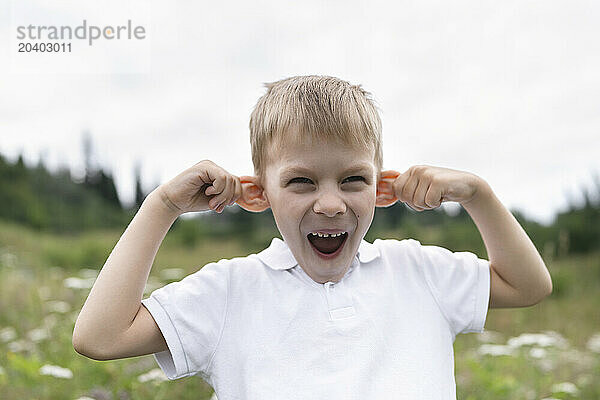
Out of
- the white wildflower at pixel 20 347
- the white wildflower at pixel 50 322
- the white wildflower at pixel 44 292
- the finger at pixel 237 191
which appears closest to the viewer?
the finger at pixel 237 191

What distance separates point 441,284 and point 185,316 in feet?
1.77

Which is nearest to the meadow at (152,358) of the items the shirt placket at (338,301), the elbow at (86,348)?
the elbow at (86,348)

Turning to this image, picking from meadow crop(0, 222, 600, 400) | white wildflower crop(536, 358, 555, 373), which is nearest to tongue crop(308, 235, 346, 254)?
meadow crop(0, 222, 600, 400)

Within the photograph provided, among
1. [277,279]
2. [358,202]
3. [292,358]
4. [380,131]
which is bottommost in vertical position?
[292,358]

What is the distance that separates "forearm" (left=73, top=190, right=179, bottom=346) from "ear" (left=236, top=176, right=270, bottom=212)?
163 mm

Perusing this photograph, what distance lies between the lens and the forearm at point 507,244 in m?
1.48

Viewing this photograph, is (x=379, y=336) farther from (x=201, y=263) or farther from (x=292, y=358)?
(x=201, y=263)

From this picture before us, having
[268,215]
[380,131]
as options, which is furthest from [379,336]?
[268,215]

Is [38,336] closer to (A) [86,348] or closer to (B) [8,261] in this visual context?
(A) [86,348]

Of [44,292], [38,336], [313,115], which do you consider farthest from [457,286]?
[44,292]

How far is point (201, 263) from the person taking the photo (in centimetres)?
641

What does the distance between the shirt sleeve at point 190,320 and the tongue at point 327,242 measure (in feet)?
0.65

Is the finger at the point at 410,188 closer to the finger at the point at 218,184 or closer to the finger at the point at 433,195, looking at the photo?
the finger at the point at 433,195

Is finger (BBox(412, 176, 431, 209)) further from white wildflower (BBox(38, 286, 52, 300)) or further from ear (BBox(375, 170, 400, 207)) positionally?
white wildflower (BBox(38, 286, 52, 300))
